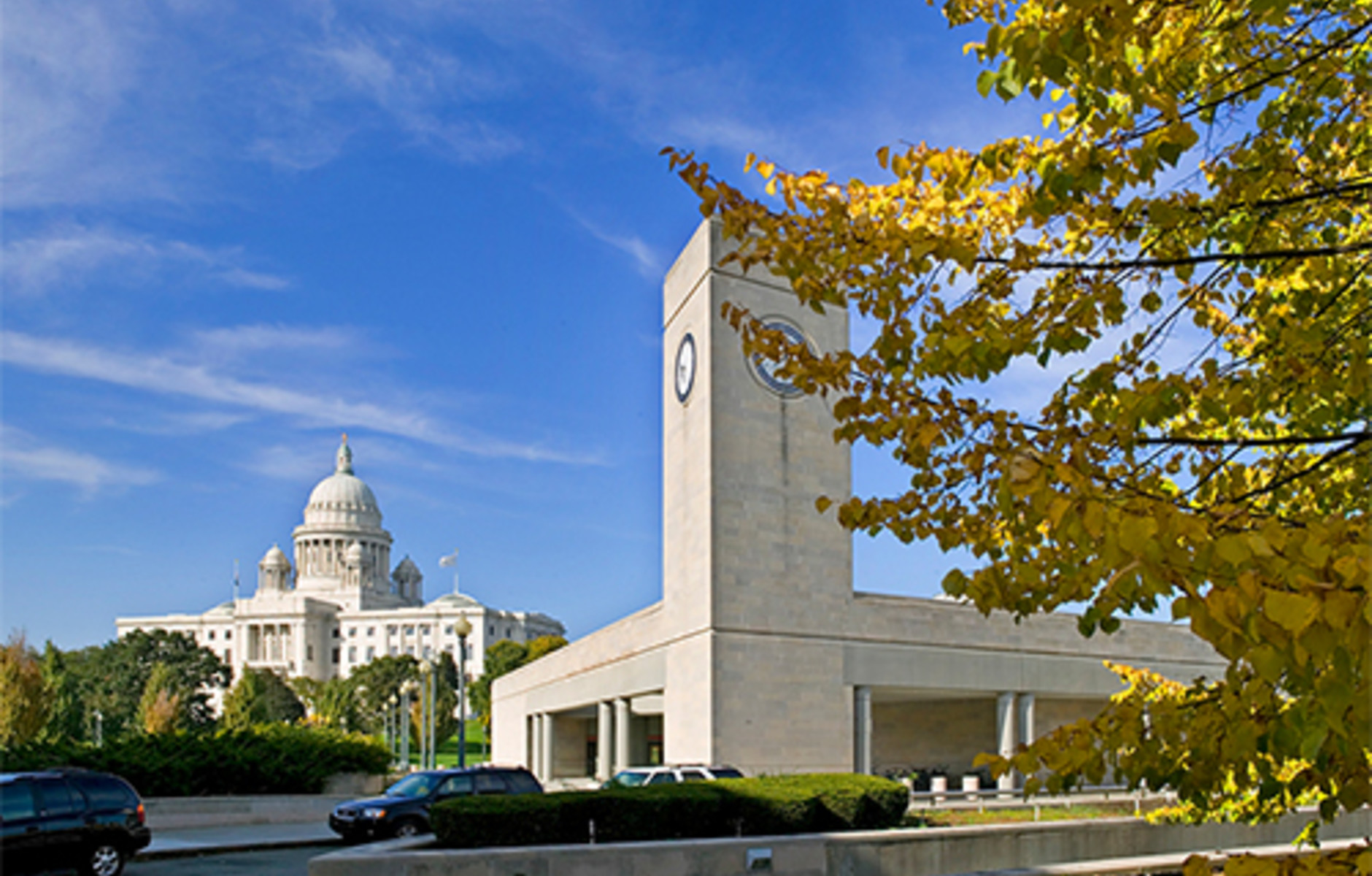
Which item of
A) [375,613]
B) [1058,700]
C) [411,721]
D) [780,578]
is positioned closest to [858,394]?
[780,578]

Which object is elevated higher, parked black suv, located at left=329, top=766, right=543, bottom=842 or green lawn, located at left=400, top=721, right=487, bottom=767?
parked black suv, located at left=329, top=766, right=543, bottom=842

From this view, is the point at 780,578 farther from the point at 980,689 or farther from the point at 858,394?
the point at 858,394

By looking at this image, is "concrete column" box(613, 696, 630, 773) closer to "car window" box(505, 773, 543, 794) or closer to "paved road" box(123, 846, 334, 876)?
"car window" box(505, 773, 543, 794)

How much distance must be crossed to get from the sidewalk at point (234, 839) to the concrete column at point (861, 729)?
46.5 feet

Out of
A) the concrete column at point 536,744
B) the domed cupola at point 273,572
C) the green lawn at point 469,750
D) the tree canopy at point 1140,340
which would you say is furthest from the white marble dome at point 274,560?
the tree canopy at point 1140,340

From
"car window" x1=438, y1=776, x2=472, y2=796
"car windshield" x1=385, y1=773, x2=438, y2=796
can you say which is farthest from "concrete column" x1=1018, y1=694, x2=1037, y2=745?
"car windshield" x1=385, y1=773, x2=438, y2=796

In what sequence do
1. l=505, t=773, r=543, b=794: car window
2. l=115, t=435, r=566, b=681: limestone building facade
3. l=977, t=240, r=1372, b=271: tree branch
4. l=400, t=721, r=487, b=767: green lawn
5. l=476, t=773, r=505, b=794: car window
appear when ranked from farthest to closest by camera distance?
l=115, t=435, r=566, b=681: limestone building facade → l=400, t=721, r=487, b=767: green lawn → l=505, t=773, r=543, b=794: car window → l=476, t=773, r=505, b=794: car window → l=977, t=240, r=1372, b=271: tree branch

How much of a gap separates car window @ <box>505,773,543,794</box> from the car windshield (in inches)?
56.8

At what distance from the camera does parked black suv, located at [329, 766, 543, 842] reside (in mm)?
21422

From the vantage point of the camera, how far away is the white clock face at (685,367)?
32875 mm

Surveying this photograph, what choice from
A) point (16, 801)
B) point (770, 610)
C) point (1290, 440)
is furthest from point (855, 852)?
point (1290, 440)

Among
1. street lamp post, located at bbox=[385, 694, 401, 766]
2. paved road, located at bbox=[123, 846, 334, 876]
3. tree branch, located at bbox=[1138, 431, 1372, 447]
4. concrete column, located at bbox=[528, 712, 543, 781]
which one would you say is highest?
tree branch, located at bbox=[1138, 431, 1372, 447]

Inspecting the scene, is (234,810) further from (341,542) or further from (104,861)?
(341,542)

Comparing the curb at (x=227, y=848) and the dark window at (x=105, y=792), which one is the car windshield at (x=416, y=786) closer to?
the curb at (x=227, y=848)
